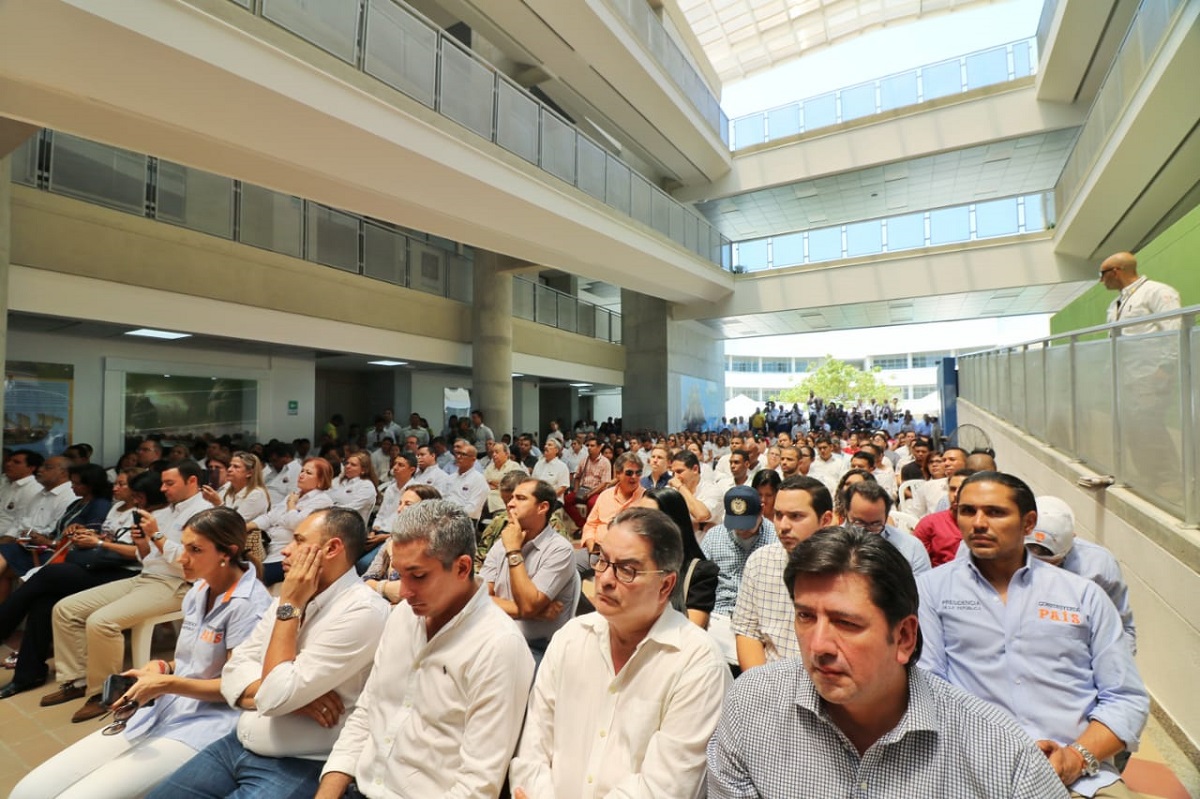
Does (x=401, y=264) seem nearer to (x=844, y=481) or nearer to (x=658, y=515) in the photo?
(x=844, y=481)

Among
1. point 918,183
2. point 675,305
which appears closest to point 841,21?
point 918,183

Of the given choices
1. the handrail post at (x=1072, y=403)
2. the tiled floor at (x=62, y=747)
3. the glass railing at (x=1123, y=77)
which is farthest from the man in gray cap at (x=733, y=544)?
the glass railing at (x=1123, y=77)

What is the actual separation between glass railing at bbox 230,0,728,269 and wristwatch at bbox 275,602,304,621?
5673 millimetres

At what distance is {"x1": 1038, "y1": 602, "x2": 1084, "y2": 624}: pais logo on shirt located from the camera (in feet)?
7.32

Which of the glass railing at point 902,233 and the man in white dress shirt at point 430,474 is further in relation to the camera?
the glass railing at point 902,233

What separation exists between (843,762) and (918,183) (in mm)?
20508

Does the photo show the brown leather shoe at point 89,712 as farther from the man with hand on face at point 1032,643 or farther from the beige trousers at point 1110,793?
the beige trousers at point 1110,793

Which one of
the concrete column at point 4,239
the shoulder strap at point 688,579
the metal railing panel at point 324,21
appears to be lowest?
the shoulder strap at point 688,579

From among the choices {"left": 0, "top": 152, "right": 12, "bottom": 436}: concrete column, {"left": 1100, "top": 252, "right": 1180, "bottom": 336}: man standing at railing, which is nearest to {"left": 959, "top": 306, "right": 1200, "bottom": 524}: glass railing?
{"left": 1100, "top": 252, "right": 1180, "bottom": 336}: man standing at railing

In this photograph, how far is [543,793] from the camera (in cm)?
195

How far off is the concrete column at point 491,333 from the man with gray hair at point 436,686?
454 inches

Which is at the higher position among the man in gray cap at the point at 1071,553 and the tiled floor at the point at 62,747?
the man in gray cap at the point at 1071,553

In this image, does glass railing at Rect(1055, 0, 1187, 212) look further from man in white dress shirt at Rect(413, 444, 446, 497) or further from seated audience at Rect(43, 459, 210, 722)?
seated audience at Rect(43, 459, 210, 722)

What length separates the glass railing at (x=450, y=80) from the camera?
630 centimetres
